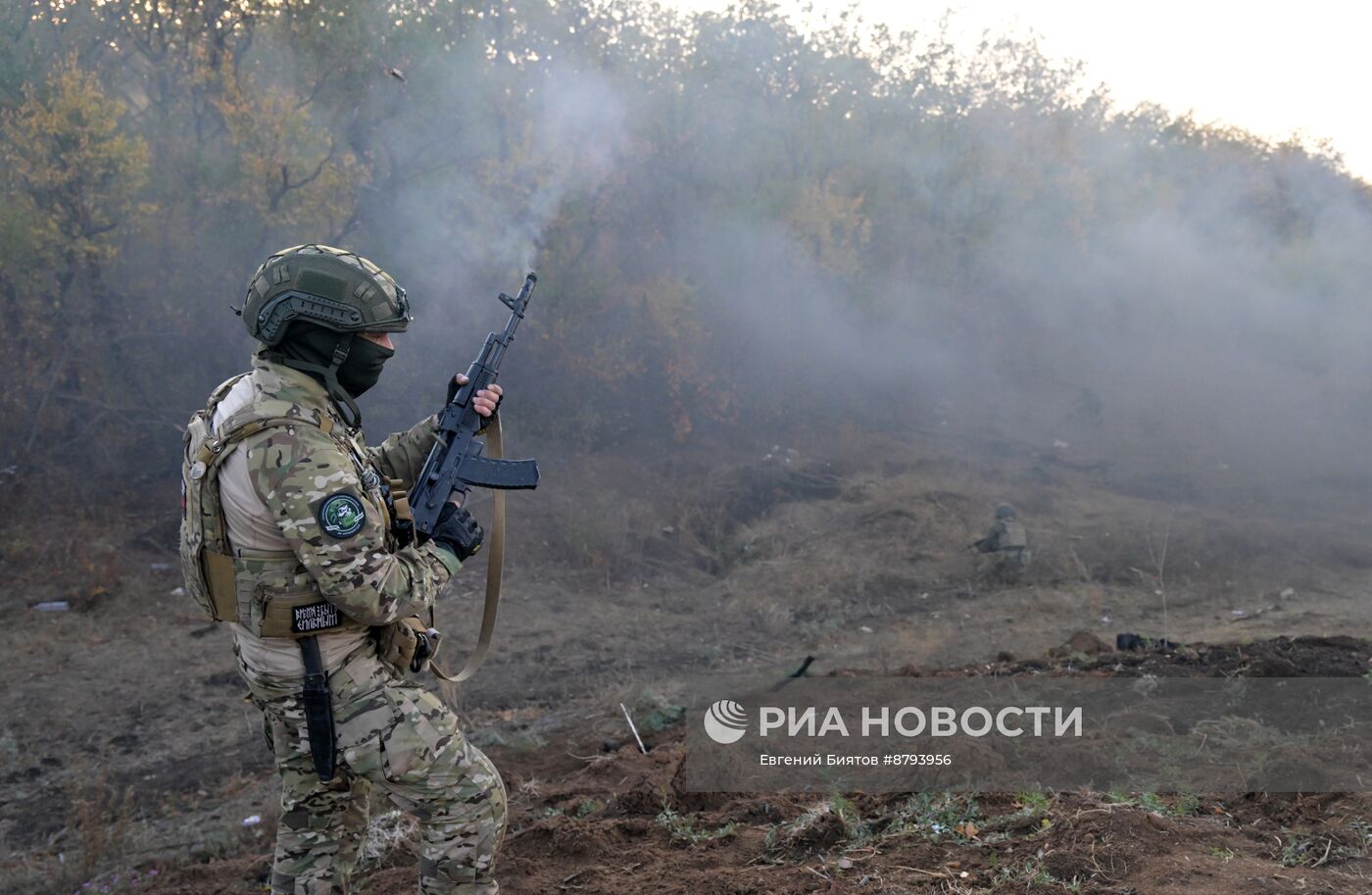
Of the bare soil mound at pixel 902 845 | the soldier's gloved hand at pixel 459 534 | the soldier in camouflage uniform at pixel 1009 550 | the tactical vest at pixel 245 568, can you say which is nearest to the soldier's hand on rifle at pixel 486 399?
the soldier's gloved hand at pixel 459 534

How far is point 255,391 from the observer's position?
9.31 ft

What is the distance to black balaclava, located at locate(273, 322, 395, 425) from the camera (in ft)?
9.64

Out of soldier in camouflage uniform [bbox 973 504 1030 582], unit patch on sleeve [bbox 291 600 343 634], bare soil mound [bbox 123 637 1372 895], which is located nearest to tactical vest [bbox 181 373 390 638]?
unit patch on sleeve [bbox 291 600 343 634]

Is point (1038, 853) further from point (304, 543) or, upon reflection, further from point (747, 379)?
point (747, 379)

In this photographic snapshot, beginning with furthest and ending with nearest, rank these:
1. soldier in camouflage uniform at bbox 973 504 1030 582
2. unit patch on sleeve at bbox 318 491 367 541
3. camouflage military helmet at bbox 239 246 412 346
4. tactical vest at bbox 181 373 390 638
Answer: soldier in camouflage uniform at bbox 973 504 1030 582
camouflage military helmet at bbox 239 246 412 346
tactical vest at bbox 181 373 390 638
unit patch on sleeve at bbox 318 491 367 541

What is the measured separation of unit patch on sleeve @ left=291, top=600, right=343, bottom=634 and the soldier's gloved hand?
→ 0.39 m

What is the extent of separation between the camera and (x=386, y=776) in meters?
2.84

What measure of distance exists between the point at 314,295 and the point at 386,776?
1325 mm

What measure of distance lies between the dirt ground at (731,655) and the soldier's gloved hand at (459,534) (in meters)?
1.57

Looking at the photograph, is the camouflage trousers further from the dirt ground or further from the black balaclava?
the dirt ground

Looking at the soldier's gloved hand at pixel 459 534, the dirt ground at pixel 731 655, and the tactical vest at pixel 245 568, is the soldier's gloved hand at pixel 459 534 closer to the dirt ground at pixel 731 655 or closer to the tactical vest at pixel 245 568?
the tactical vest at pixel 245 568

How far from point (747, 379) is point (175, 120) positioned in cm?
957

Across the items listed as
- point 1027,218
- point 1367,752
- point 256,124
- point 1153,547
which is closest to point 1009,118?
point 1027,218

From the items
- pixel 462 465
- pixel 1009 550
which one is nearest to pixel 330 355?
pixel 462 465
